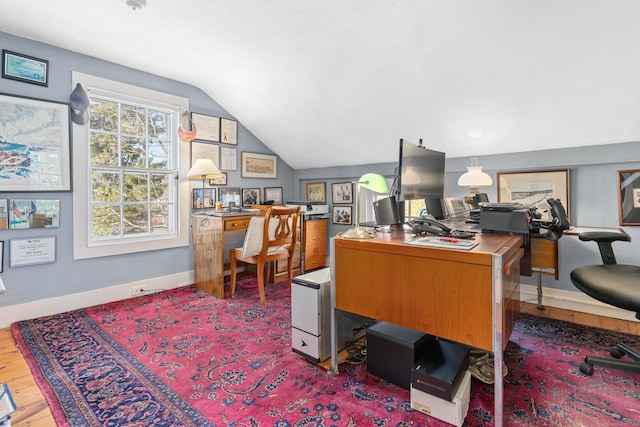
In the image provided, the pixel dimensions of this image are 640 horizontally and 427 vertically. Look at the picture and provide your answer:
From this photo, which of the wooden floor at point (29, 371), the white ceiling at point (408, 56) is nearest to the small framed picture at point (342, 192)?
the white ceiling at point (408, 56)

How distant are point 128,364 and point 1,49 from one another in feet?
8.49

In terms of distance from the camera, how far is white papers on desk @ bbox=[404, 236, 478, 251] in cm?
134

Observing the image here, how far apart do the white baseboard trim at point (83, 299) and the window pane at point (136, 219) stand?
531mm

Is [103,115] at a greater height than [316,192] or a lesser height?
greater

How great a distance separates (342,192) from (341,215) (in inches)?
12.4

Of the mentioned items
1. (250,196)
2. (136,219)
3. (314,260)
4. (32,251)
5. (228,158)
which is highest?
(228,158)

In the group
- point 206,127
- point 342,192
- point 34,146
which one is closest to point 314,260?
point 342,192

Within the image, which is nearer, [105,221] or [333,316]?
[333,316]

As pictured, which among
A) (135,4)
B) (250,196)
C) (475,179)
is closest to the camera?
(135,4)

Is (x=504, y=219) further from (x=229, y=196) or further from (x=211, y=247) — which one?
(x=229, y=196)

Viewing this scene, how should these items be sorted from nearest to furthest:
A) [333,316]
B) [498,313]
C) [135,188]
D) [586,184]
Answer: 1. [498,313]
2. [333,316]
3. [586,184]
4. [135,188]

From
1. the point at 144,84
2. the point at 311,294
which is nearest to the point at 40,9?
the point at 144,84

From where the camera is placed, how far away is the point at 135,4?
2100mm

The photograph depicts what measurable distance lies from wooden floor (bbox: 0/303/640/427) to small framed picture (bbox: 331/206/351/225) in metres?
2.17
